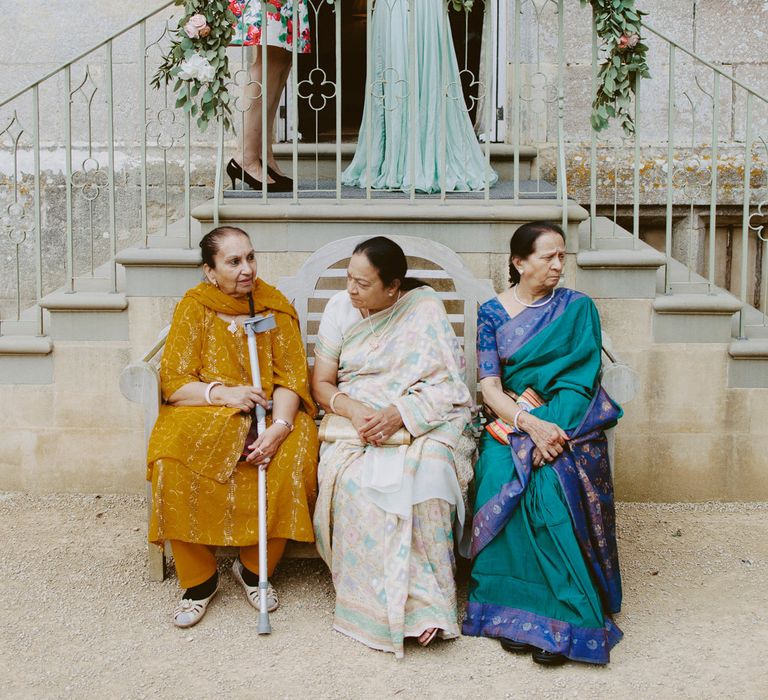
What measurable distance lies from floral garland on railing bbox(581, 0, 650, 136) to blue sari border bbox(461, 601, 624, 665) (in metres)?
2.22

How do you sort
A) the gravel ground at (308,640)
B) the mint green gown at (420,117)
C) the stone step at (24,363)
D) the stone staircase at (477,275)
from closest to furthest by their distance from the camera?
1. the gravel ground at (308,640)
2. the stone staircase at (477,275)
3. the stone step at (24,363)
4. the mint green gown at (420,117)

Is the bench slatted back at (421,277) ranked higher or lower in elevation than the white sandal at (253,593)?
higher

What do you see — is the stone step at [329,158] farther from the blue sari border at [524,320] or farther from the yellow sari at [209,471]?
the yellow sari at [209,471]

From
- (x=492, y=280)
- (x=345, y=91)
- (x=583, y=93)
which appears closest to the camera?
(x=492, y=280)

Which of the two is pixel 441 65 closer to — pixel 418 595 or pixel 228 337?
pixel 228 337

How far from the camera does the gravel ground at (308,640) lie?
9.19 ft

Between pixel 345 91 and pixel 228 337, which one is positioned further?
pixel 345 91

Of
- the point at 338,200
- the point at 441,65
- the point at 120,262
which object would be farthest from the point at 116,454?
the point at 441,65

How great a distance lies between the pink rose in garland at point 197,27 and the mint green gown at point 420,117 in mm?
1330

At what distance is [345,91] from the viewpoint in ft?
22.8

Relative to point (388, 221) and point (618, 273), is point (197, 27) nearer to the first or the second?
point (388, 221)

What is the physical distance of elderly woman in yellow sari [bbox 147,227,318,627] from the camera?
325 centimetres

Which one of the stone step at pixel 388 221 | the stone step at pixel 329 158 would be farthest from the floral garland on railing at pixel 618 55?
the stone step at pixel 329 158

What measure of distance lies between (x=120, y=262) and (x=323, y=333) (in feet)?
3.82
